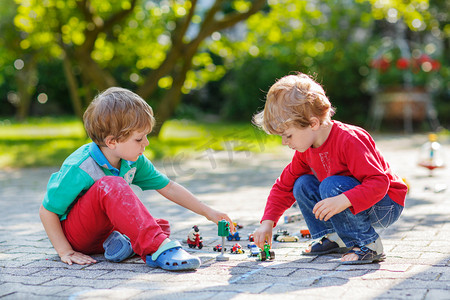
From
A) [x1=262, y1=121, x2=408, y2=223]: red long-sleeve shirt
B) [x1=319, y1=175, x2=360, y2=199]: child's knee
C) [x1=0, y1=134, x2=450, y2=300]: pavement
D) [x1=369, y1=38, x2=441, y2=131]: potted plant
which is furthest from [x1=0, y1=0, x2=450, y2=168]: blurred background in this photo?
[x1=319, y1=175, x2=360, y2=199]: child's knee

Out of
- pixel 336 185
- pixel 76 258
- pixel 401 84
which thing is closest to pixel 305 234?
pixel 336 185

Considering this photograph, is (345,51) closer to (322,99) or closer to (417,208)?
(417,208)

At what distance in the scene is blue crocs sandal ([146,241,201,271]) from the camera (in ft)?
9.36

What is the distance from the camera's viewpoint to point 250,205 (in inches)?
208

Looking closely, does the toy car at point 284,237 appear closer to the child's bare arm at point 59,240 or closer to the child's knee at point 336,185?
the child's knee at point 336,185

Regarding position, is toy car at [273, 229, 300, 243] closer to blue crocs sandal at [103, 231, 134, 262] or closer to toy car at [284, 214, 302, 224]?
toy car at [284, 214, 302, 224]

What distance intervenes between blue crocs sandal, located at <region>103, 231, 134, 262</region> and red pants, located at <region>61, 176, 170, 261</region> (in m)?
0.09

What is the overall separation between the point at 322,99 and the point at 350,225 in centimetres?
65

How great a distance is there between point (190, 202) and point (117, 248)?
529mm

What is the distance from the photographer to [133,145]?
3.07 m

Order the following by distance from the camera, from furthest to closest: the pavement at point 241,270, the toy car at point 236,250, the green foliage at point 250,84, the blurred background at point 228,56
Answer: the green foliage at point 250,84, the blurred background at point 228,56, the toy car at point 236,250, the pavement at point 241,270

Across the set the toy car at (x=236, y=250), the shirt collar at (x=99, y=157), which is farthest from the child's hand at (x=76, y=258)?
the toy car at (x=236, y=250)

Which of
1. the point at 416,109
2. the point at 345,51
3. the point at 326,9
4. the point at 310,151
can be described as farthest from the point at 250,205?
the point at 326,9

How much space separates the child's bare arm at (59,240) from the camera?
308 centimetres
